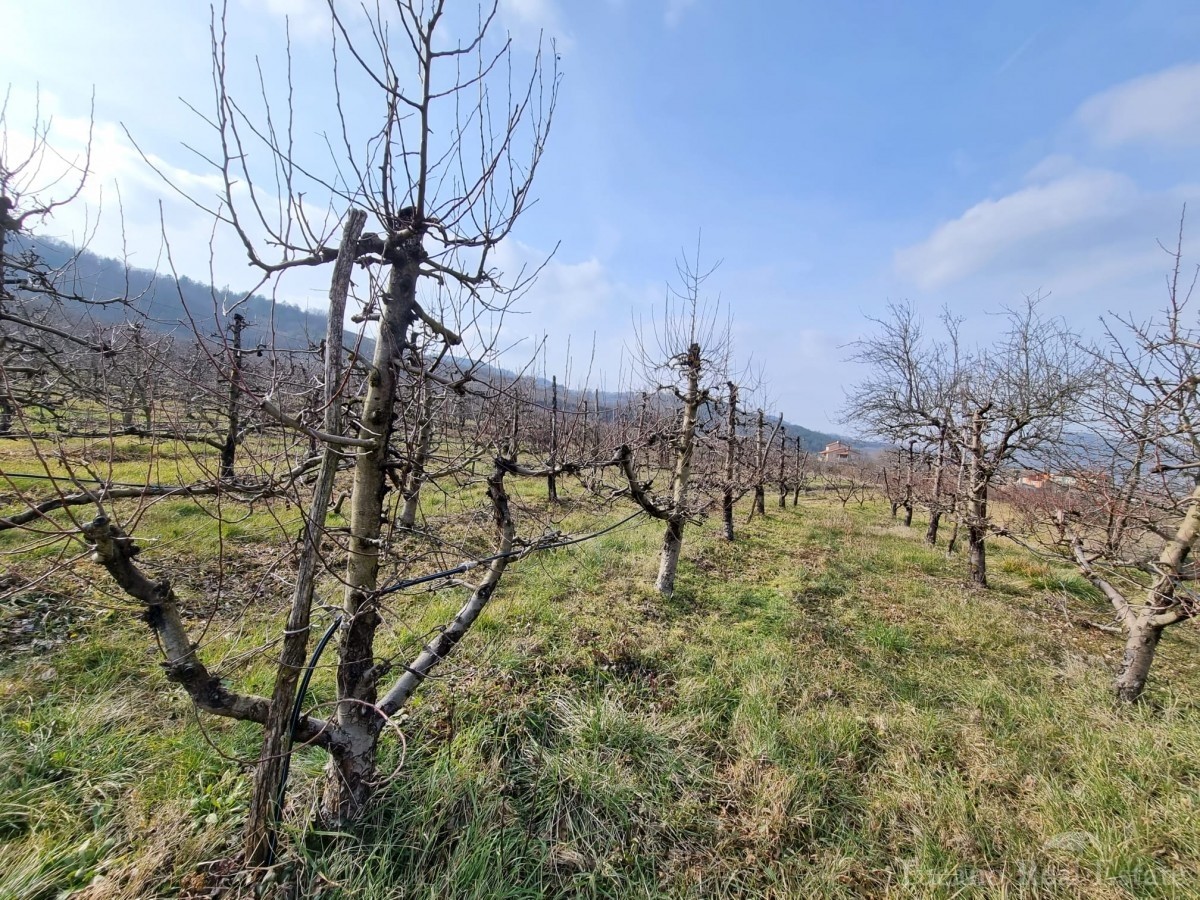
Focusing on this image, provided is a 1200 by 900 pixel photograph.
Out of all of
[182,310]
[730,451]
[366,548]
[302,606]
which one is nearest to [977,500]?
[730,451]

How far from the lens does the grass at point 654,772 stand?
8.40 ft

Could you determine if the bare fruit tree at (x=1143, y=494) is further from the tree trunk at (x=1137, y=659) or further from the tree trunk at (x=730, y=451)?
the tree trunk at (x=730, y=451)

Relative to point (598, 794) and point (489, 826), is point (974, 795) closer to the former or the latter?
point (598, 794)

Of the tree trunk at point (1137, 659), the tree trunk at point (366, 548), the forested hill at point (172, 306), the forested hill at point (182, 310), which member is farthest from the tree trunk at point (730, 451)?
the forested hill at point (172, 306)

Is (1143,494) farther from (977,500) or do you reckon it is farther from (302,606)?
(302,606)

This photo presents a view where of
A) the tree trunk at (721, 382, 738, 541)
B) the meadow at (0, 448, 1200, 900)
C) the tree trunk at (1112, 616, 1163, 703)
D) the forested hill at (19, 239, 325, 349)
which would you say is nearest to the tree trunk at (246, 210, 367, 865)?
the meadow at (0, 448, 1200, 900)

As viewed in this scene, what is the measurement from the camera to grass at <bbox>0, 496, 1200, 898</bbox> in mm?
2561

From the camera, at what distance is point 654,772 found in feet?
11.1

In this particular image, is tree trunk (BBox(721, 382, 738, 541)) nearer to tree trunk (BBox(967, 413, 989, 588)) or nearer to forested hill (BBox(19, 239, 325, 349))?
tree trunk (BBox(967, 413, 989, 588))

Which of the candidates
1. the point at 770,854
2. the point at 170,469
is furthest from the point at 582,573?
the point at 170,469

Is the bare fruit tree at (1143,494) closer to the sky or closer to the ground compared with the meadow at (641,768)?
closer to the sky

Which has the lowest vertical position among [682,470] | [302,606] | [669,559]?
[669,559]

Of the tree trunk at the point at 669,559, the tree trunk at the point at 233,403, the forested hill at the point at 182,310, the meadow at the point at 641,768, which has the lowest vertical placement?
the meadow at the point at 641,768

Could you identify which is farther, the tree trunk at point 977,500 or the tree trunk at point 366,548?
the tree trunk at point 977,500
